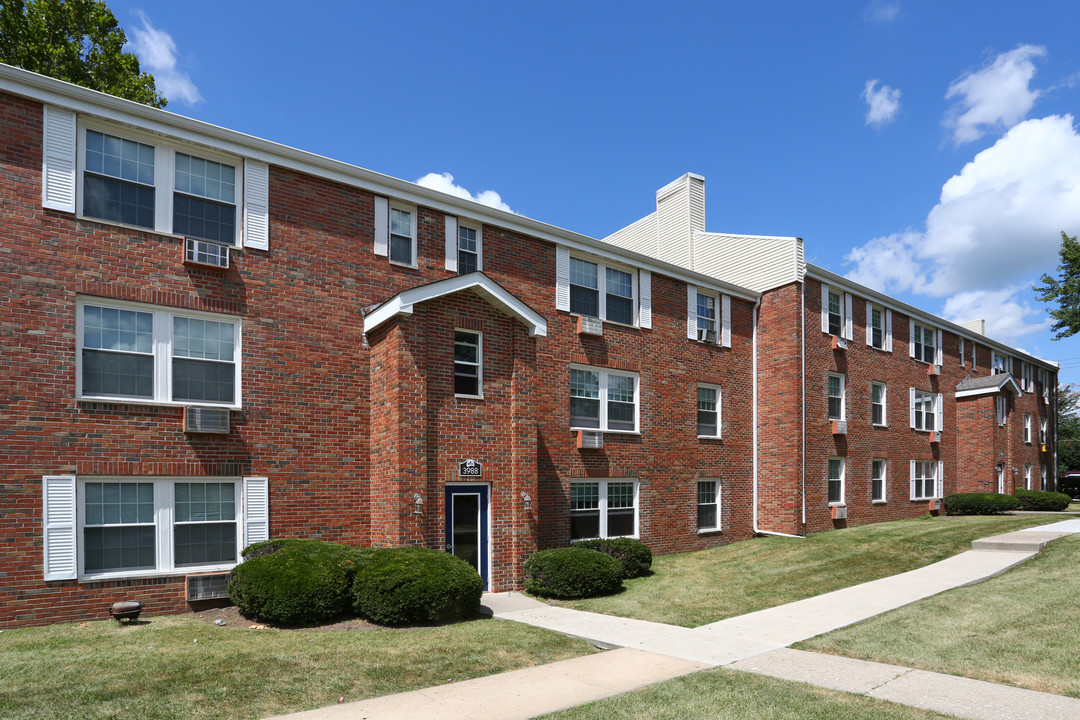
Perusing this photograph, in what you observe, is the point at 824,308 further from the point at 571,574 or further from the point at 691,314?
the point at 571,574

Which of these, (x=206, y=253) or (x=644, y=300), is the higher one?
(x=644, y=300)

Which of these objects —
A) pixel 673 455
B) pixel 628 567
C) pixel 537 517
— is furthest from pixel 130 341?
pixel 673 455

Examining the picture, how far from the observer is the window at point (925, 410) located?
90.7ft

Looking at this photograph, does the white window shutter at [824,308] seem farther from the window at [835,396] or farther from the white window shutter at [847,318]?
the window at [835,396]

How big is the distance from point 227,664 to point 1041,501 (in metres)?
31.7

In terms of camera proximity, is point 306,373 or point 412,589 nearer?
point 412,589

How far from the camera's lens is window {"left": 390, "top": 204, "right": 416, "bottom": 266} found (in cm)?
1466

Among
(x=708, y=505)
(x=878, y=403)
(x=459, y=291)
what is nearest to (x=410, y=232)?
(x=459, y=291)

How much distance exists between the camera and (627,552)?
15812mm

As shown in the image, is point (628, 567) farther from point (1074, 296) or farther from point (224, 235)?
point (1074, 296)

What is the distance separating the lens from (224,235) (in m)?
12.6

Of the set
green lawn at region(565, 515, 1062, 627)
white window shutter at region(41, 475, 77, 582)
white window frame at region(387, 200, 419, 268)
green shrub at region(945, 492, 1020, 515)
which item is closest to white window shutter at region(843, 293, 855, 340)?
green lawn at region(565, 515, 1062, 627)

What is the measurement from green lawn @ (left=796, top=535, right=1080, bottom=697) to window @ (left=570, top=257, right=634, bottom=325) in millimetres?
9611

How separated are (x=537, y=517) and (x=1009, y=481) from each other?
82.5 ft
